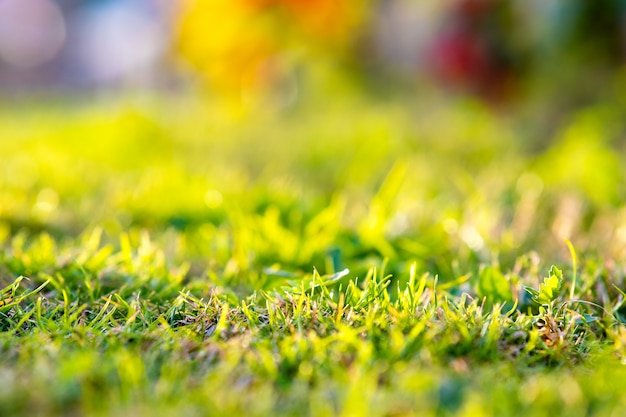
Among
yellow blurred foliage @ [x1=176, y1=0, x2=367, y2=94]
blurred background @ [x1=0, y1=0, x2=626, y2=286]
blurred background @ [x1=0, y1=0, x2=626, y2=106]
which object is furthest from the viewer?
yellow blurred foliage @ [x1=176, y1=0, x2=367, y2=94]

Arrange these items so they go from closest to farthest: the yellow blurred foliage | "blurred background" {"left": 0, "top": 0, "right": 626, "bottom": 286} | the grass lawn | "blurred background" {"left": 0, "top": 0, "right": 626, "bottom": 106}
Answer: the grass lawn
"blurred background" {"left": 0, "top": 0, "right": 626, "bottom": 286}
"blurred background" {"left": 0, "top": 0, "right": 626, "bottom": 106}
the yellow blurred foliage

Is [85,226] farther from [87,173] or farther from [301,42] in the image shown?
[301,42]

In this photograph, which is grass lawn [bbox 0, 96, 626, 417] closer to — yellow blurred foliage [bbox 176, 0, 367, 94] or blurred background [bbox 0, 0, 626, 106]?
blurred background [bbox 0, 0, 626, 106]

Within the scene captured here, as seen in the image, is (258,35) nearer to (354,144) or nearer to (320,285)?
(354,144)

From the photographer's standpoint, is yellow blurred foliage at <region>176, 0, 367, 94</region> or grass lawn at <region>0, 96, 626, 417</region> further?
yellow blurred foliage at <region>176, 0, 367, 94</region>

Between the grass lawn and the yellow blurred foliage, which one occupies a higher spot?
the yellow blurred foliage

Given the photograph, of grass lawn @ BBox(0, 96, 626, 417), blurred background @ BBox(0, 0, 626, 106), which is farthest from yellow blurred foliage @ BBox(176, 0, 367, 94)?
grass lawn @ BBox(0, 96, 626, 417)

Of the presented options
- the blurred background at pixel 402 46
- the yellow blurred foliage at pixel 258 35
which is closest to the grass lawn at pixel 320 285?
the blurred background at pixel 402 46

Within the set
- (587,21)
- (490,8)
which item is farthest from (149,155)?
(587,21)
